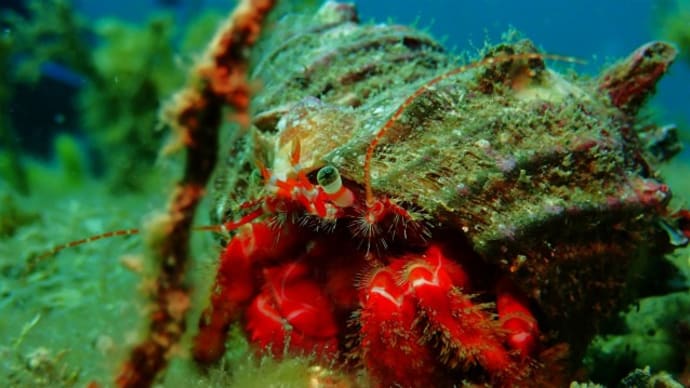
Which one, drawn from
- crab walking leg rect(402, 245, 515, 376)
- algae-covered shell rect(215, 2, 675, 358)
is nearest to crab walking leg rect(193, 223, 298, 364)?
algae-covered shell rect(215, 2, 675, 358)

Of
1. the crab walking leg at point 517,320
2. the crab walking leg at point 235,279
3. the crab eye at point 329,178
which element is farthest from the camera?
the crab walking leg at point 235,279

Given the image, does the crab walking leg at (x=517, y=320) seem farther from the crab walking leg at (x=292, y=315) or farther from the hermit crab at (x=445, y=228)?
the crab walking leg at (x=292, y=315)

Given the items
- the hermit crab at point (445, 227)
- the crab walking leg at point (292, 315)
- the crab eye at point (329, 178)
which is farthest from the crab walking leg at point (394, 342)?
the crab eye at point (329, 178)

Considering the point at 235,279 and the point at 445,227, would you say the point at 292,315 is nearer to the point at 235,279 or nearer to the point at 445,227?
the point at 235,279

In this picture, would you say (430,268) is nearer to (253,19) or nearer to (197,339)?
(197,339)

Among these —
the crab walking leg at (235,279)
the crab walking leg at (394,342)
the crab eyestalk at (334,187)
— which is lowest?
the crab walking leg at (394,342)

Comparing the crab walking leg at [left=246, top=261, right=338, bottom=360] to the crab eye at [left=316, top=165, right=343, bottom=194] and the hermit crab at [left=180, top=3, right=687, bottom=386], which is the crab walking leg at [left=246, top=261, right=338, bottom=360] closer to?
the hermit crab at [left=180, top=3, right=687, bottom=386]

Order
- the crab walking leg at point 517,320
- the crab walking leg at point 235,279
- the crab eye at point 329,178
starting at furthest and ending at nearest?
the crab walking leg at point 235,279, the crab walking leg at point 517,320, the crab eye at point 329,178

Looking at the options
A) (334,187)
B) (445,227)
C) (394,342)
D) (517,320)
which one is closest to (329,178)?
(334,187)
